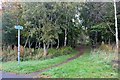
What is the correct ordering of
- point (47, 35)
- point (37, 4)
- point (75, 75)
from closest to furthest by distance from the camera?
point (75, 75), point (37, 4), point (47, 35)

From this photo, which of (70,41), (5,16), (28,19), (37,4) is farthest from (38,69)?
(70,41)

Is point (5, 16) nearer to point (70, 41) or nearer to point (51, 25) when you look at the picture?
point (51, 25)

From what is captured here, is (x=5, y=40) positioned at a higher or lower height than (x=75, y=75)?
higher

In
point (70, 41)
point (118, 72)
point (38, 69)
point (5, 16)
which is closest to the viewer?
point (118, 72)

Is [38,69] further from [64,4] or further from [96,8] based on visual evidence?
[96,8]

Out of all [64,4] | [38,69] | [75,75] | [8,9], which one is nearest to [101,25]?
[64,4]

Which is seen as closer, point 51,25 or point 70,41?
point 51,25

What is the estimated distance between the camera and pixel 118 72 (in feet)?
32.7

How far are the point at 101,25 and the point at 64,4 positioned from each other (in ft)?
19.4

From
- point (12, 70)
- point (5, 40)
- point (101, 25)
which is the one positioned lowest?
point (12, 70)

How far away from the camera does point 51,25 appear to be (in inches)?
781

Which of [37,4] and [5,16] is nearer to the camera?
[37,4]

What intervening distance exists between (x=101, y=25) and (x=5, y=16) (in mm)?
9791

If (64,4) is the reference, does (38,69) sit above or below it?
below
